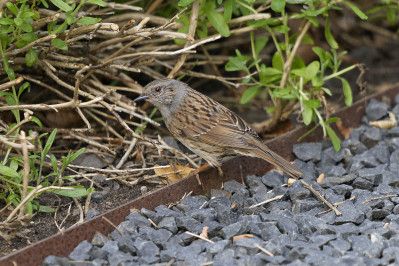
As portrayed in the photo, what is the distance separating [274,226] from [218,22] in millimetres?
2054

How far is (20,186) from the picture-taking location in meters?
3.96

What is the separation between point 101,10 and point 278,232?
275 centimetres

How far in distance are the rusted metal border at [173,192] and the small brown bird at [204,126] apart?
179 millimetres

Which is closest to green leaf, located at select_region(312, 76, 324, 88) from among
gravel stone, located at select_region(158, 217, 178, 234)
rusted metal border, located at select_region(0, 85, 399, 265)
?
rusted metal border, located at select_region(0, 85, 399, 265)

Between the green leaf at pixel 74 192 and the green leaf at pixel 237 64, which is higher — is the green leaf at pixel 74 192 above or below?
below

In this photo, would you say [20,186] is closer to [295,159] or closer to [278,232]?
[278,232]

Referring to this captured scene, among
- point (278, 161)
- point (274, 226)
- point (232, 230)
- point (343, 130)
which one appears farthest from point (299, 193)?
point (343, 130)

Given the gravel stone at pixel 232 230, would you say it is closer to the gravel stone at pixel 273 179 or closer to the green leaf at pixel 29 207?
the gravel stone at pixel 273 179

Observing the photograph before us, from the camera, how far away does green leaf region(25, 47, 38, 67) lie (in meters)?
4.50

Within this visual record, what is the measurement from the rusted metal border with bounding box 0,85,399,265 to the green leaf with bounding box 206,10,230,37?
1.10 meters

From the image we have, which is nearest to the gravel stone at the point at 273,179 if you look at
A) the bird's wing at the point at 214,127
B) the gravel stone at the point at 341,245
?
the bird's wing at the point at 214,127

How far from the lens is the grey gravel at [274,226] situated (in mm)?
3514

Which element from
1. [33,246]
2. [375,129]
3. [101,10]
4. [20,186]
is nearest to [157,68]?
[101,10]

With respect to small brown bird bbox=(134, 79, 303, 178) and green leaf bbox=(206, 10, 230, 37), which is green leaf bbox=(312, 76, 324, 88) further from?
green leaf bbox=(206, 10, 230, 37)
